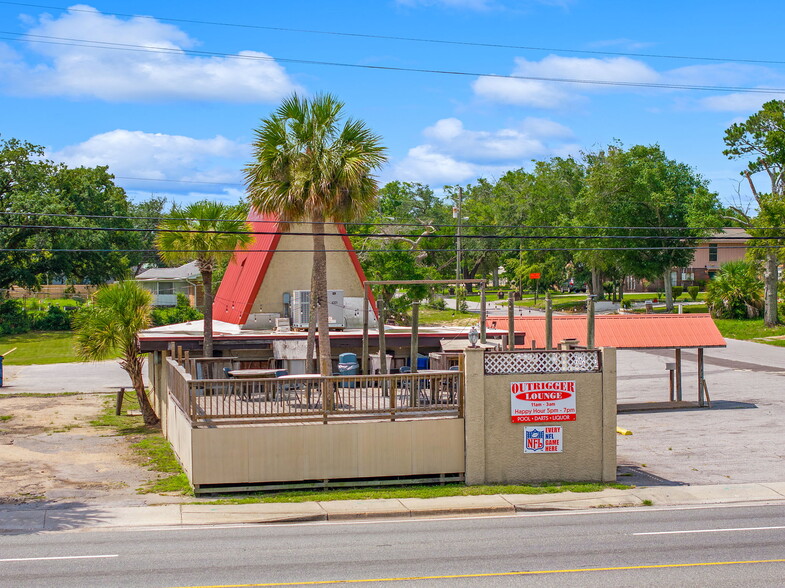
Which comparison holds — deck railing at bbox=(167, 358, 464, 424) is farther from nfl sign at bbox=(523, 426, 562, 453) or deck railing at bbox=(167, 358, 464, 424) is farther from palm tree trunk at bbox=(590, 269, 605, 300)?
palm tree trunk at bbox=(590, 269, 605, 300)

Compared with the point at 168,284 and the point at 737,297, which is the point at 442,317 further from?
the point at 168,284

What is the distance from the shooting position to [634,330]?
102 feet

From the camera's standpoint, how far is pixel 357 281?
34.2m

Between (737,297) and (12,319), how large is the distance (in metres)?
53.5

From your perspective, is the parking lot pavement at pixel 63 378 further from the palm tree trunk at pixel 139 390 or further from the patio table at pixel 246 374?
the patio table at pixel 246 374

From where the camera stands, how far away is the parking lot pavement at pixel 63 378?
38719 millimetres

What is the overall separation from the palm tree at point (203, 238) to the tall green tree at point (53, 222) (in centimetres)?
3554

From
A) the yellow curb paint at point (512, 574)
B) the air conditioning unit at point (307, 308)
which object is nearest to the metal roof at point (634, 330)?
the air conditioning unit at point (307, 308)

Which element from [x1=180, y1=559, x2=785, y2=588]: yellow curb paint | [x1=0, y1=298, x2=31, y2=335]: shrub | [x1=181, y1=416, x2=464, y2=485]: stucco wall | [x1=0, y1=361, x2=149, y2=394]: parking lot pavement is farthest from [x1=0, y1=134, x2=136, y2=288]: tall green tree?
[x1=180, y1=559, x2=785, y2=588]: yellow curb paint

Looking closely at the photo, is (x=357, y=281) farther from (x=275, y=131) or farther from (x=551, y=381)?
(x=551, y=381)

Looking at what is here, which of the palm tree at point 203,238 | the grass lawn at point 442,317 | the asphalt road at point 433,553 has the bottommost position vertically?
the asphalt road at point 433,553

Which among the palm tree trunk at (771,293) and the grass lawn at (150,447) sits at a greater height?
the palm tree trunk at (771,293)

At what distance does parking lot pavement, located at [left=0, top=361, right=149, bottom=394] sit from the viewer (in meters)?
38.7

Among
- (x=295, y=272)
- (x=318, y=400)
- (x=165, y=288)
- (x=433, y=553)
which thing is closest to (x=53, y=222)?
(x=165, y=288)
